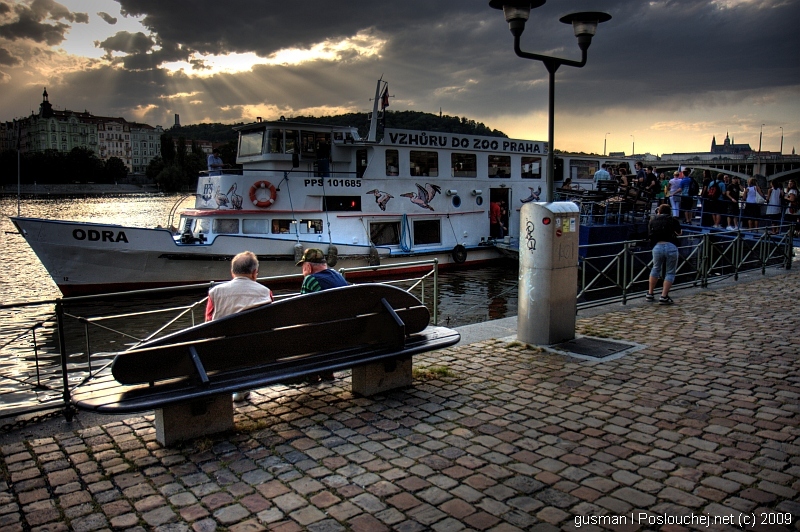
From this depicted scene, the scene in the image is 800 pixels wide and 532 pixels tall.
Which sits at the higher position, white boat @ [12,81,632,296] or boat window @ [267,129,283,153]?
boat window @ [267,129,283,153]

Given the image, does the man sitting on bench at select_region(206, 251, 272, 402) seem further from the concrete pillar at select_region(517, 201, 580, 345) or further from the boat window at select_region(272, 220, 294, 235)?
the boat window at select_region(272, 220, 294, 235)

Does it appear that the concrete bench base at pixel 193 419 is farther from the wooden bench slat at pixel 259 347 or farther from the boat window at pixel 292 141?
the boat window at pixel 292 141

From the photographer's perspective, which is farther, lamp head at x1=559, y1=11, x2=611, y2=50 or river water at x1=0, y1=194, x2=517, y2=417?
river water at x1=0, y1=194, x2=517, y2=417

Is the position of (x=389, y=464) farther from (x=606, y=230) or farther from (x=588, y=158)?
(x=588, y=158)

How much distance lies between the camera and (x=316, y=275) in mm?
5914

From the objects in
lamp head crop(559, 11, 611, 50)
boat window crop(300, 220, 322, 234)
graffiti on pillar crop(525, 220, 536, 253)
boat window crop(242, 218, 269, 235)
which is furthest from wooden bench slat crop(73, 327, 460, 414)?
boat window crop(300, 220, 322, 234)

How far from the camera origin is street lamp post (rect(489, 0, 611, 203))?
7.62m

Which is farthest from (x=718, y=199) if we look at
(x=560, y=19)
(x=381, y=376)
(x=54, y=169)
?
(x=54, y=169)

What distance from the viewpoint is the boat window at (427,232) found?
22344 mm

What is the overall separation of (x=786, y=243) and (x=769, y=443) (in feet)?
43.7

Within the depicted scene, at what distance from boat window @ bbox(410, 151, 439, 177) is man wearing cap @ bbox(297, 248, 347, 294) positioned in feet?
53.6

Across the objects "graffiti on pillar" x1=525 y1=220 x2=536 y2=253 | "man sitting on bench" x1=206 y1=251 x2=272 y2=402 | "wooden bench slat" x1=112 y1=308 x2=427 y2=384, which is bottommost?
"wooden bench slat" x1=112 y1=308 x2=427 y2=384

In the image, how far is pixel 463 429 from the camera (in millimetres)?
4906

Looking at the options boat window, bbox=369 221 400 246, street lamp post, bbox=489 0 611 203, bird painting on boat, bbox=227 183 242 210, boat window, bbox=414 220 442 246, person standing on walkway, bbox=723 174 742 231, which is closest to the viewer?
street lamp post, bbox=489 0 611 203
